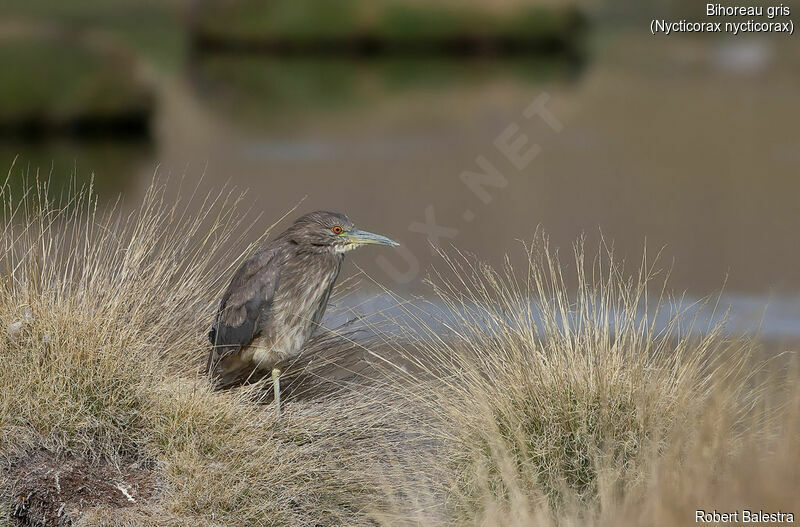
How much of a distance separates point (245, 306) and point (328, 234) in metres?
0.52

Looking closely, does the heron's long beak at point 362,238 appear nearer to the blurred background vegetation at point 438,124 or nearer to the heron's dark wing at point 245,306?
the heron's dark wing at point 245,306

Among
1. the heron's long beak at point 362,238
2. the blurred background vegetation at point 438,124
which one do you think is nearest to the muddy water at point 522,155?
the blurred background vegetation at point 438,124

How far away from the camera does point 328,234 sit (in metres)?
A: 5.60

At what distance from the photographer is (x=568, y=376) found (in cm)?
496

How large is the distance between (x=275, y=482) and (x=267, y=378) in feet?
3.13

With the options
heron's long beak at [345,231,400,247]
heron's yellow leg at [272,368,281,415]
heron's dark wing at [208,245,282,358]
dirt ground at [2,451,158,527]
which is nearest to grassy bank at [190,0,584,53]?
heron's long beak at [345,231,400,247]

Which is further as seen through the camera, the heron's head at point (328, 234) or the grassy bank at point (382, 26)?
the grassy bank at point (382, 26)

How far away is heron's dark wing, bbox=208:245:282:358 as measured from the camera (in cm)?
541

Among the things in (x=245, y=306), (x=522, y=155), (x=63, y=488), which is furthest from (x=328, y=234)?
(x=522, y=155)

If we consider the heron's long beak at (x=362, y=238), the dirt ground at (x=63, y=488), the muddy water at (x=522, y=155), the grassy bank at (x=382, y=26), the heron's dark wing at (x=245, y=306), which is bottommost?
the dirt ground at (x=63, y=488)

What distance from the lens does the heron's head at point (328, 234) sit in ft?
18.3

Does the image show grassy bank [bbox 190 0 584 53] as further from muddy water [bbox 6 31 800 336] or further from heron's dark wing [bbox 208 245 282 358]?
heron's dark wing [bbox 208 245 282 358]

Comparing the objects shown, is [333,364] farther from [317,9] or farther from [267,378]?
[317,9]

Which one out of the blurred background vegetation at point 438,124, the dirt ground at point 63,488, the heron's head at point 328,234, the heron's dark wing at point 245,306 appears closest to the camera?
the dirt ground at point 63,488
